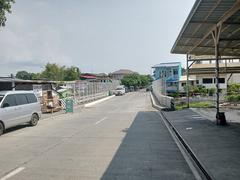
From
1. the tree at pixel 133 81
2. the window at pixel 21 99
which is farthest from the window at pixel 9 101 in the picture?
the tree at pixel 133 81

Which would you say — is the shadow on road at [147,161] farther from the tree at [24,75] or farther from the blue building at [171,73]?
the tree at [24,75]

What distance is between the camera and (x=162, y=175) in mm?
6672

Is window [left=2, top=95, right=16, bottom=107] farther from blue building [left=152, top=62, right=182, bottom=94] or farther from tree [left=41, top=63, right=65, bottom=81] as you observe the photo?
tree [left=41, top=63, right=65, bottom=81]

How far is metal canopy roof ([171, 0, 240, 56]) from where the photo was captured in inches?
438

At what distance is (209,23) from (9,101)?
32.6 feet

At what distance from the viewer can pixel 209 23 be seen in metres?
13.9

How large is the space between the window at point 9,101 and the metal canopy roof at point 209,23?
29.1ft

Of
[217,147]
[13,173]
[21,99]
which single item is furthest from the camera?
[21,99]

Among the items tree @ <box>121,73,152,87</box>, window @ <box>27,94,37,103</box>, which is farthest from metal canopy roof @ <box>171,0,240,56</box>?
tree @ <box>121,73,152,87</box>

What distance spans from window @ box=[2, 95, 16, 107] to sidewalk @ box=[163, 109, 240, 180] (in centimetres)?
783

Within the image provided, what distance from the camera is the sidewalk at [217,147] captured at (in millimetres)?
6715

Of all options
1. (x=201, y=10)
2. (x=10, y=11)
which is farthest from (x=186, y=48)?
(x=10, y=11)

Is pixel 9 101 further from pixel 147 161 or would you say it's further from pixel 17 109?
pixel 147 161

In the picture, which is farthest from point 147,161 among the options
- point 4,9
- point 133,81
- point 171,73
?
point 133,81
